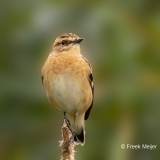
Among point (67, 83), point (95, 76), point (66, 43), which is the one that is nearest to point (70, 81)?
point (67, 83)

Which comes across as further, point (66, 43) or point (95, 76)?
point (66, 43)

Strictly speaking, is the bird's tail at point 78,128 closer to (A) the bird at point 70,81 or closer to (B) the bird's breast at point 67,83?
(A) the bird at point 70,81

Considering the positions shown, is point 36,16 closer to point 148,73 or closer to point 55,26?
point 55,26

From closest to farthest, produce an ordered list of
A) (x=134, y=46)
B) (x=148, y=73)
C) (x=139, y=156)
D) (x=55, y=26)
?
1. (x=139, y=156)
2. (x=148, y=73)
3. (x=134, y=46)
4. (x=55, y=26)

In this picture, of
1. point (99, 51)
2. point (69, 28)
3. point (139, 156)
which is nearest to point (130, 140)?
point (139, 156)

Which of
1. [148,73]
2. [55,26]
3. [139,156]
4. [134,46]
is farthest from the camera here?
[55,26]

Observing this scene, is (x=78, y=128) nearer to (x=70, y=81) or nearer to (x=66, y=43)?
A: (x=70, y=81)

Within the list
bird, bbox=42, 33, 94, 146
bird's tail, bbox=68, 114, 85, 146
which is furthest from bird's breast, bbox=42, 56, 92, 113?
bird's tail, bbox=68, 114, 85, 146
